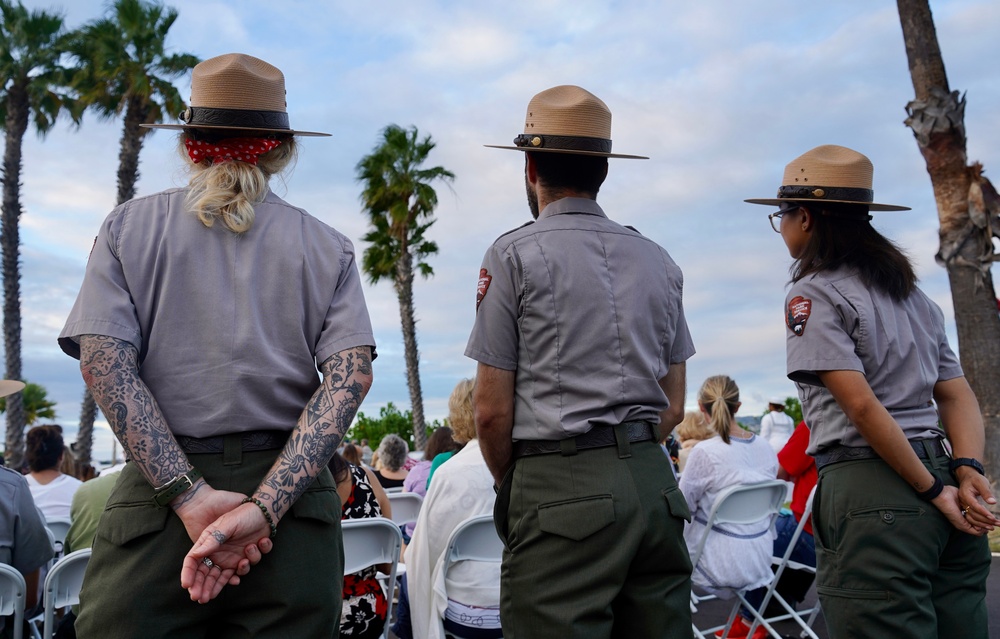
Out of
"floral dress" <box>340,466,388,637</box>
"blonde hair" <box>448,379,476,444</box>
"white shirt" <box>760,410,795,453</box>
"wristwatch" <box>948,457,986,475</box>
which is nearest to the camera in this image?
"wristwatch" <box>948,457,986,475</box>

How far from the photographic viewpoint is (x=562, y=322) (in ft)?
7.85

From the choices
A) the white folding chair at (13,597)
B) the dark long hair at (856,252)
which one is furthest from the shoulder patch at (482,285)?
the white folding chair at (13,597)

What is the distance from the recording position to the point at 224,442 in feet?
6.31

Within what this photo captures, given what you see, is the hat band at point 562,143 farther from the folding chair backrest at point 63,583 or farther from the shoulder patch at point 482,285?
the folding chair backrest at point 63,583

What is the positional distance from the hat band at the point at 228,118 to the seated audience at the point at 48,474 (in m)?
4.35

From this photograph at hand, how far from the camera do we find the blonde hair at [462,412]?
513 cm

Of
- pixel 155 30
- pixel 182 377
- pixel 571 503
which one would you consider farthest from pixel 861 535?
pixel 155 30

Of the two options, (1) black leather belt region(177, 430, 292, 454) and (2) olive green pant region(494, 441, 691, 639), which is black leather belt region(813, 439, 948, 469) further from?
(1) black leather belt region(177, 430, 292, 454)

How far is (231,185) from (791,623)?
16.5 feet

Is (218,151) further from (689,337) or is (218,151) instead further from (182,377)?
(689,337)

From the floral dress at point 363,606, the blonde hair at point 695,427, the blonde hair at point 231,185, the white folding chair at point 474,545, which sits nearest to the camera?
the blonde hair at point 231,185

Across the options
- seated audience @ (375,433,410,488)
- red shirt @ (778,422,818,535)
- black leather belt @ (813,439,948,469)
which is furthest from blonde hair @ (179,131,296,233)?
seated audience @ (375,433,410,488)

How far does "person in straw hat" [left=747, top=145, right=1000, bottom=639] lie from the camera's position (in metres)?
2.64

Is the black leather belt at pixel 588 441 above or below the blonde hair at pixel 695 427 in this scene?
above
